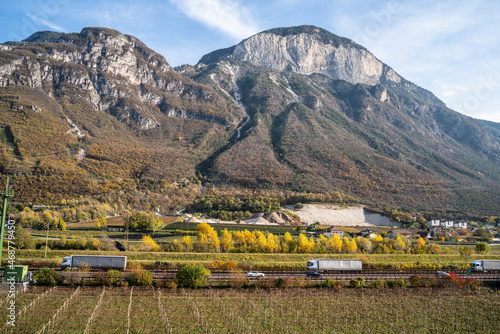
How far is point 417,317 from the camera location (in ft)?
102

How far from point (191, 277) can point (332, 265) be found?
67.1 ft

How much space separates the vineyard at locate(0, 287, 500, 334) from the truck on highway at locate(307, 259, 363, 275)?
29.3 ft

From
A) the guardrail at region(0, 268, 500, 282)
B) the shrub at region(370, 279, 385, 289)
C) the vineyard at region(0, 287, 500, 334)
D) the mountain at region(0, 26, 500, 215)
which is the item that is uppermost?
the mountain at region(0, 26, 500, 215)

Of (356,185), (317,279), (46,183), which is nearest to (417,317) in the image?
(317,279)

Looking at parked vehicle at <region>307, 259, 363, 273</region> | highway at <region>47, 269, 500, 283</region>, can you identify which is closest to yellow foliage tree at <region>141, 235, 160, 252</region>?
highway at <region>47, 269, 500, 283</region>

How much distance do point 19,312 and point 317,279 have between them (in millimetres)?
30070

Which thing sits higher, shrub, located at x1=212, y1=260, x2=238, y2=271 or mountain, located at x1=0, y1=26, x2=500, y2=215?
mountain, located at x1=0, y1=26, x2=500, y2=215

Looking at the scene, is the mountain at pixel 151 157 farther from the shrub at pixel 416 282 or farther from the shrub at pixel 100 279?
the shrub at pixel 416 282

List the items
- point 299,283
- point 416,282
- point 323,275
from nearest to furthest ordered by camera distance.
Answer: point 299,283, point 416,282, point 323,275

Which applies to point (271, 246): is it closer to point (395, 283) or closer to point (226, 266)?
point (226, 266)

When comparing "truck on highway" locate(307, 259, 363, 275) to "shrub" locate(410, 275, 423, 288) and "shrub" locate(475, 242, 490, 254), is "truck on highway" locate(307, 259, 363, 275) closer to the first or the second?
"shrub" locate(410, 275, 423, 288)

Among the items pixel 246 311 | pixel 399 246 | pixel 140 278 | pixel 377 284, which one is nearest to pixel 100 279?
pixel 140 278

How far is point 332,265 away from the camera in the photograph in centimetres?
4838

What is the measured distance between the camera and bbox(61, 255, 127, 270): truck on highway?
140 feet
